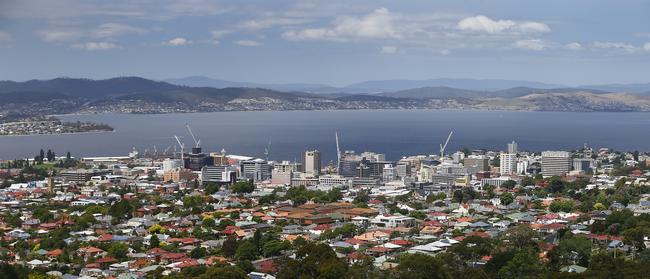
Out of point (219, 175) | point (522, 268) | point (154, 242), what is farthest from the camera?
point (219, 175)

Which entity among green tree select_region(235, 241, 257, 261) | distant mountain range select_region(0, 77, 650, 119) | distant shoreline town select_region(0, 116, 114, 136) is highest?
distant mountain range select_region(0, 77, 650, 119)

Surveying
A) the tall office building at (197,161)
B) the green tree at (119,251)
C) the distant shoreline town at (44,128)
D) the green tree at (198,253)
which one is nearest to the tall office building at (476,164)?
the tall office building at (197,161)

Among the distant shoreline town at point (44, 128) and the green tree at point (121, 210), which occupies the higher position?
the distant shoreline town at point (44, 128)

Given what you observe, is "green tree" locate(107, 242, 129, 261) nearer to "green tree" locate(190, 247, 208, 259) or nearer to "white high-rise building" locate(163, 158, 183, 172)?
"green tree" locate(190, 247, 208, 259)

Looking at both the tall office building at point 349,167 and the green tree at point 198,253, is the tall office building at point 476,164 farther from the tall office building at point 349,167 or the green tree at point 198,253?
the green tree at point 198,253

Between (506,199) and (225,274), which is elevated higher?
(225,274)

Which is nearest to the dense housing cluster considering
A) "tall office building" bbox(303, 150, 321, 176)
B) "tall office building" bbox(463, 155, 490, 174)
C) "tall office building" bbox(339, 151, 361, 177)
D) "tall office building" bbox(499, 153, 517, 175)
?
"tall office building" bbox(499, 153, 517, 175)

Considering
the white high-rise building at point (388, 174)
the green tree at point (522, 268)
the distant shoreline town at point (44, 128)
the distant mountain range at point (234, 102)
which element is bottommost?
the white high-rise building at point (388, 174)

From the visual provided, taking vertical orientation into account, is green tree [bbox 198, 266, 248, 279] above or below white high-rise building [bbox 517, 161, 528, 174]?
above

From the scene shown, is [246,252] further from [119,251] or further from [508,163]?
[508,163]

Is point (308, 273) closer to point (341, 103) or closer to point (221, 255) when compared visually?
point (221, 255)

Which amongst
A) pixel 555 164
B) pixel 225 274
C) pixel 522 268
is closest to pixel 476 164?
pixel 555 164

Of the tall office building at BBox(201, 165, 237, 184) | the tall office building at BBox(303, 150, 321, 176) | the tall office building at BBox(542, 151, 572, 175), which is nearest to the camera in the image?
the tall office building at BBox(201, 165, 237, 184)
